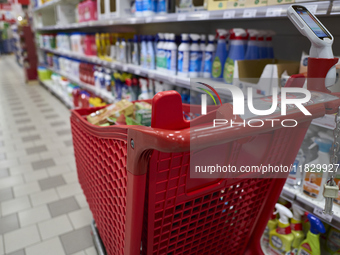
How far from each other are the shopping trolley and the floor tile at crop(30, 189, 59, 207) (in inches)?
42.1

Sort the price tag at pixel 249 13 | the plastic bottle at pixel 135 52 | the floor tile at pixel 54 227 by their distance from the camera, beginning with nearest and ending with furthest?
the price tag at pixel 249 13, the floor tile at pixel 54 227, the plastic bottle at pixel 135 52

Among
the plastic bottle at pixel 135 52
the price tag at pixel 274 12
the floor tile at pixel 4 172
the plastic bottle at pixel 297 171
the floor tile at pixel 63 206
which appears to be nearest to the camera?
the price tag at pixel 274 12

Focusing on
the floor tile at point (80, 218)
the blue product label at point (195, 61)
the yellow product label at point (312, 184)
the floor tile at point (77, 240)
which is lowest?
the floor tile at point (77, 240)

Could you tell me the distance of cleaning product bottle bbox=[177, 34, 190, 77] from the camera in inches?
71.9

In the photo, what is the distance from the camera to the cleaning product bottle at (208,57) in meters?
1.76

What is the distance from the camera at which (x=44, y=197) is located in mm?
2078

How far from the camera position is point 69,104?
4.41m

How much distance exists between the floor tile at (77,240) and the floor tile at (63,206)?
25 centimetres

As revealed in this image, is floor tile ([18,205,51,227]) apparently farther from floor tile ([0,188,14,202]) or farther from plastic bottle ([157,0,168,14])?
plastic bottle ([157,0,168,14])

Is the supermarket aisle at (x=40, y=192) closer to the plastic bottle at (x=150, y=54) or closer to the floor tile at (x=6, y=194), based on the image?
the floor tile at (x=6, y=194)

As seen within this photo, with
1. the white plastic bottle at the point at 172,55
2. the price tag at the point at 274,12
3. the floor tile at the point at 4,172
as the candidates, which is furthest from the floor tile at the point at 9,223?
the price tag at the point at 274,12

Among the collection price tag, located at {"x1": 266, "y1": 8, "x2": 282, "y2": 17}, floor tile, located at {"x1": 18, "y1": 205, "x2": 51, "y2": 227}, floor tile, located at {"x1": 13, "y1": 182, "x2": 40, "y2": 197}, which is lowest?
floor tile, located at {"x1": 18, "y1": 205, "x2": 51, "y2": 227}

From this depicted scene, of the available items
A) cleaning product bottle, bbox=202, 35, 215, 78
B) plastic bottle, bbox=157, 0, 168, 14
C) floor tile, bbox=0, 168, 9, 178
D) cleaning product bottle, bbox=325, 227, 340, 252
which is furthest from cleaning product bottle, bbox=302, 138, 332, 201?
floor tile, bbox=0, 168, 9, 178

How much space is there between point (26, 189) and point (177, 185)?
1932 mm
